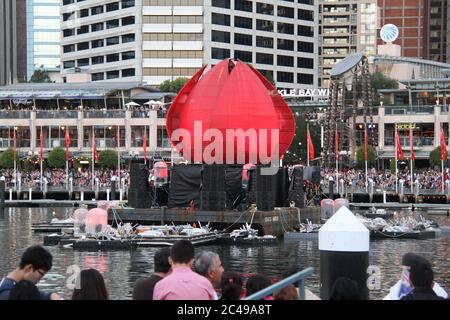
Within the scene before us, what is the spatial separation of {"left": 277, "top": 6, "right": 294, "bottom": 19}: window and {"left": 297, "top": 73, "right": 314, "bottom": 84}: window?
29.0 feet

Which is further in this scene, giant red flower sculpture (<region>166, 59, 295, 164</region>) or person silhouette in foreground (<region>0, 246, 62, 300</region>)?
giant red flower sculpture (<region>166, 59, 295, 164</region>)

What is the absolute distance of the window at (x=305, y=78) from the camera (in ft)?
508

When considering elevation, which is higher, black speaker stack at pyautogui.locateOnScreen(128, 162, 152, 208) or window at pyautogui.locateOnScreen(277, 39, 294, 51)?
window at pyautogui.locateOnScreen(277, 39, 294, 51)

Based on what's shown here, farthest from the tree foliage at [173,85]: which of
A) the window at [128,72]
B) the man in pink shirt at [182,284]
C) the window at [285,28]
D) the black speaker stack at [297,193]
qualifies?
the man in pink shirt at [182,284]

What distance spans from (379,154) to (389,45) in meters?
39.3

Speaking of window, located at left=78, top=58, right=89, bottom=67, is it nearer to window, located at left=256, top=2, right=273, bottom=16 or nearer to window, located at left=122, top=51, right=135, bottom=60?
window, located at left=122, top=51, right=135, bottom=60

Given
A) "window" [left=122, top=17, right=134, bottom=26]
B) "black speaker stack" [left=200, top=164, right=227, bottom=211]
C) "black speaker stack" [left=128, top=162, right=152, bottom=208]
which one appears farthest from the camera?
"window" [left=122, top=17, right=134, bottom=26]

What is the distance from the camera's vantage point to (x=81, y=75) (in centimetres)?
13875

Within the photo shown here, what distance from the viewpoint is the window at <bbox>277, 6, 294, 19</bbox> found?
15125 cm

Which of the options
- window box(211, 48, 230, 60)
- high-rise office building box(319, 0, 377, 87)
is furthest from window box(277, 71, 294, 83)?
high-rise office building box(319, 0, 377, 87)

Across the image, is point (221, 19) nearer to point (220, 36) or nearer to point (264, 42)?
point (220, 36)

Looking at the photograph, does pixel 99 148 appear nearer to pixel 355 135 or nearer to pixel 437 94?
pixel 355 135
